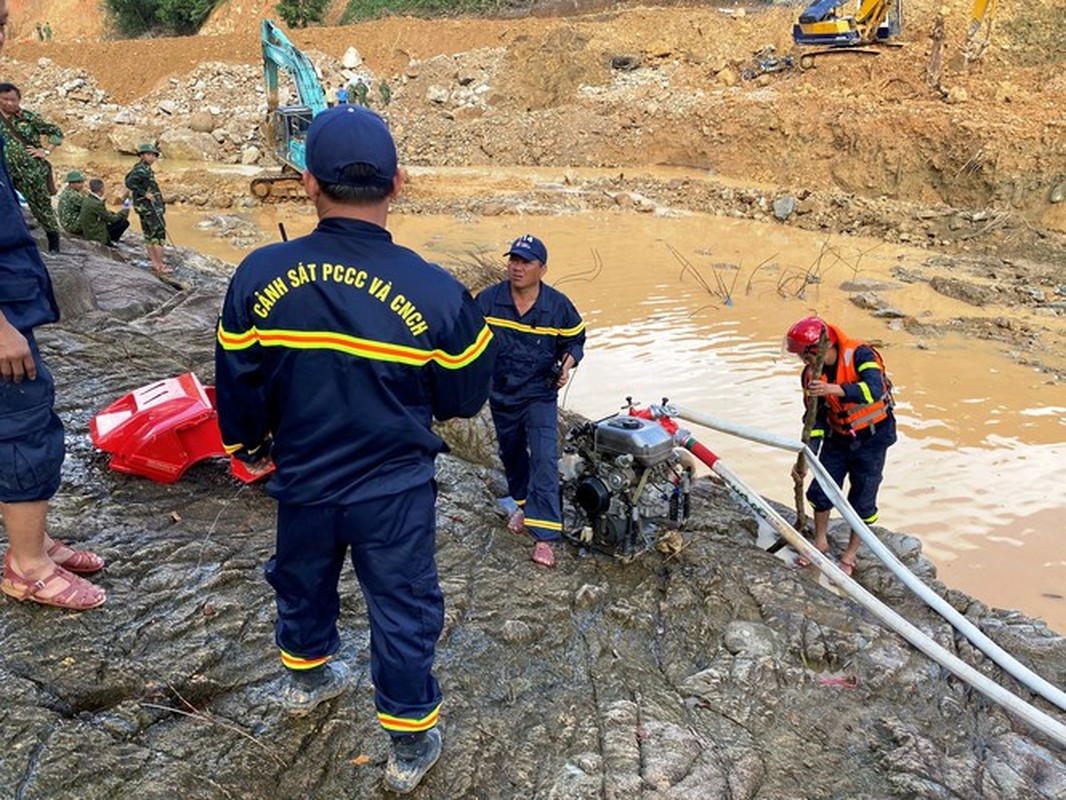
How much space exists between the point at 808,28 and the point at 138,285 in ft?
62.5

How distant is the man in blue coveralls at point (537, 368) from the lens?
12.4 feet

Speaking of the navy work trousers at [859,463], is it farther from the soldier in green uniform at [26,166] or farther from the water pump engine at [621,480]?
the soldier in green uniform at [26,166]

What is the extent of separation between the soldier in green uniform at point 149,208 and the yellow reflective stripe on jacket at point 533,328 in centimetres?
632

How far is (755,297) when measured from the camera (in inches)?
451

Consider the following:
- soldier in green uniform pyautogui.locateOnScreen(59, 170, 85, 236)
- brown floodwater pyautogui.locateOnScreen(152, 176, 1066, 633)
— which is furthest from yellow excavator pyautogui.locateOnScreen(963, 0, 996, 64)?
soldier in green uniform pyautogui.locateOnScreen(59, 170, 85, 236)

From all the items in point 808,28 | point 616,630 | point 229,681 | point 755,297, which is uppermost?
point 808,28

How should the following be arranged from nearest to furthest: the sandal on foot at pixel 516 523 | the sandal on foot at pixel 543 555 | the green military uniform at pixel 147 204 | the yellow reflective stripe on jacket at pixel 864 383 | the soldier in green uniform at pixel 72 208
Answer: the sandal on foot at pixel 543 555
the sandal on foot at pixel 516 523
the yellow reflective stripe on jacket at pixel 864 383
the green military uniform at pixel 147 204
the soldier in green uniform at pixel 72 208

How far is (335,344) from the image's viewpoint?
73.9 inches

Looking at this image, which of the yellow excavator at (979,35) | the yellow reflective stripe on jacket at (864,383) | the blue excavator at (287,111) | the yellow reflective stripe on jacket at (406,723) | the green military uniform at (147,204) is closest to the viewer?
the yellow reflective stripe on jacket at (406,723)

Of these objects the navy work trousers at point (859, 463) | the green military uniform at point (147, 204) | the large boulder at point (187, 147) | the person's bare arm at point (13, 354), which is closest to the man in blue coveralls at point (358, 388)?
the person's bare arm at point (13, 354)

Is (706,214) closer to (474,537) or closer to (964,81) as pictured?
(964,81)

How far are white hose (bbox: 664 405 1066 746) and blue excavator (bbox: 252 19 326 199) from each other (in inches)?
535

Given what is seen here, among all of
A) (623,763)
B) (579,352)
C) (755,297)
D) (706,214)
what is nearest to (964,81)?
(706,214)

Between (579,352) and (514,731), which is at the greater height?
(579,352)
